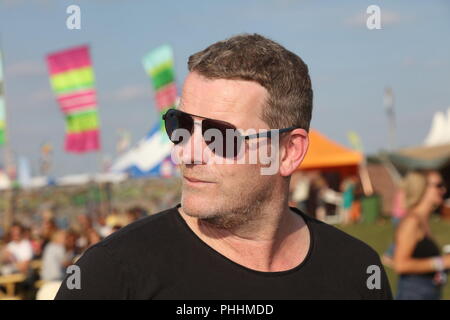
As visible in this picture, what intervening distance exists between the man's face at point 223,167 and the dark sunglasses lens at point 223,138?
0.8 inches

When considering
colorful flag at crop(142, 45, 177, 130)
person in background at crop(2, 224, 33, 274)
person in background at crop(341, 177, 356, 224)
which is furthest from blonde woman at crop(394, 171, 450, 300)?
person in background at crop(341, 177, 356, 224)

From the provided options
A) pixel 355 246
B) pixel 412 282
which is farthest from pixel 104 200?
pixel 355 246

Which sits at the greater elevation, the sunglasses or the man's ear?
the sunglasses

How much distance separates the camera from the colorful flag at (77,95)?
15.7m

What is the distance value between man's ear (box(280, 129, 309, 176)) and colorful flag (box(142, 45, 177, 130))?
1474cm

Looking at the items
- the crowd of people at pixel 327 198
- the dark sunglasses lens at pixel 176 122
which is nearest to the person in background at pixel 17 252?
the dark sunglasses lens at pixel 176 122

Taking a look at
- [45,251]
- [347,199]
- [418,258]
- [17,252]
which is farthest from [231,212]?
[347,199]

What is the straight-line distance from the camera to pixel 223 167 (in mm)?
2195

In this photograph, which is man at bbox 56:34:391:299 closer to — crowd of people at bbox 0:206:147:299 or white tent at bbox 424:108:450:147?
crowd of people at bbox 0:206:147:299

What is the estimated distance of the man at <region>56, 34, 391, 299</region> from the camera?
212cm

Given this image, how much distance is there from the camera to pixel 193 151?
225 cm

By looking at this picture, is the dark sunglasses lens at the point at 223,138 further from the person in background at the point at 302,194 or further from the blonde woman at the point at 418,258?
the person in background at the point at 302,194

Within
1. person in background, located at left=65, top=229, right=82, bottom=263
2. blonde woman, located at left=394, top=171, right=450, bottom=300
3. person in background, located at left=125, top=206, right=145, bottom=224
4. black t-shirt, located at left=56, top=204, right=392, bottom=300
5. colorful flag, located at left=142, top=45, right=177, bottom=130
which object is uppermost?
colorful flag, located at left=142, top=45, right=177, bottom=130
